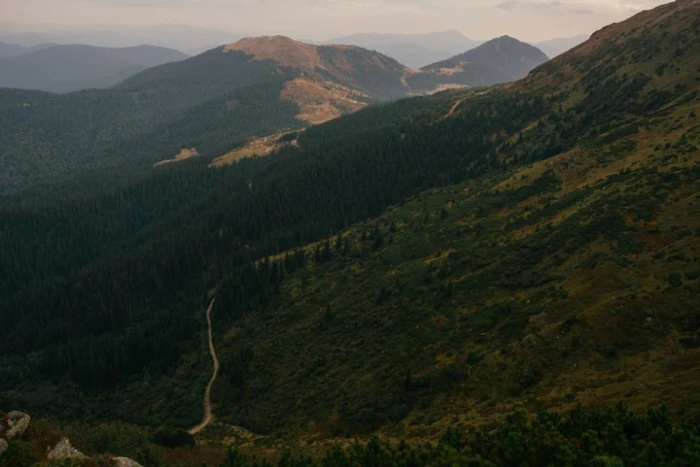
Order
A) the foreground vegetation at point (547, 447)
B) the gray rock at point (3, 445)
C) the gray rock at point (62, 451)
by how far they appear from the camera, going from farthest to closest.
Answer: the gray rock at point (62, 451), the gray rock at point (3, 445), the foreground vegetation at point (547, 447)

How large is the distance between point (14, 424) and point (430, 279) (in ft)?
190

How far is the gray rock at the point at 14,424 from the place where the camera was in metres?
34.5

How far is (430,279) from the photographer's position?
7700 centimetres

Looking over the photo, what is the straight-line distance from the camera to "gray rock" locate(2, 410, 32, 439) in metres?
34.5

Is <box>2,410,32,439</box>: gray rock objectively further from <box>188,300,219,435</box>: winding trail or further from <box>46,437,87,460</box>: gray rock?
<box>188,300,219,435</box>: winding trail

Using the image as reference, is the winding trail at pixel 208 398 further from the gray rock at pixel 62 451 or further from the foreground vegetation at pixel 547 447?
the gray rock at pixel 62 451

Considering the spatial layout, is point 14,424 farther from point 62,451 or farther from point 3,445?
point 62,451

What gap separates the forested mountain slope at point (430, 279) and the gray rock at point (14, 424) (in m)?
32.0

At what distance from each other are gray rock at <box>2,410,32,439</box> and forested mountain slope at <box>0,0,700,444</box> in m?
32.0

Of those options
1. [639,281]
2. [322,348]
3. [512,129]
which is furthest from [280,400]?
[512,129]

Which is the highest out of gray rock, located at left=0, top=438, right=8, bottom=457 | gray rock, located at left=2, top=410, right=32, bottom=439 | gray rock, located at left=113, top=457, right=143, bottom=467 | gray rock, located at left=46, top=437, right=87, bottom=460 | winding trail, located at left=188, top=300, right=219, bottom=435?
gray rock, located at left=0, top=438, right=8, bottom=457

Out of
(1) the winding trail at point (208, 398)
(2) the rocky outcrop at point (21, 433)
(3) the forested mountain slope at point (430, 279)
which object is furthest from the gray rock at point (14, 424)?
(3) the forested mountain slope at point (430, 279)

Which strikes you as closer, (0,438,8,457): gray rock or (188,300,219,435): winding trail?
(0,438,8,457): gray rock

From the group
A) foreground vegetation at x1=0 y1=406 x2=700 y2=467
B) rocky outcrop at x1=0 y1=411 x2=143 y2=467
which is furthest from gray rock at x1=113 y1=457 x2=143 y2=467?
foreground vegetation at x1=0 y1=406 x2=700 y2=467
